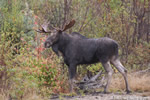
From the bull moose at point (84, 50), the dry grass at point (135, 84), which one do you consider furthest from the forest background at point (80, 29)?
the bull moose at point (84, 50)

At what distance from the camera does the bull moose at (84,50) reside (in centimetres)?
863

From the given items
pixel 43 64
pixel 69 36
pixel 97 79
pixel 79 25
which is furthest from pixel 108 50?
pixel 79 25

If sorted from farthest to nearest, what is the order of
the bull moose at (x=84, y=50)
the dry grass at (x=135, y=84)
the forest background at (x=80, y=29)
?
the dry grass at (x=135, y=84) → the forest background at (x=80, y=29) → the bull moose at (x=84, y=50)

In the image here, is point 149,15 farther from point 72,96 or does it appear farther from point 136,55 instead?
point 72,96

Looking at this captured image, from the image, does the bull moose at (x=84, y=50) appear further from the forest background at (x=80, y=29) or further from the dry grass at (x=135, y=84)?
the dry grass at (x=135, y=84)

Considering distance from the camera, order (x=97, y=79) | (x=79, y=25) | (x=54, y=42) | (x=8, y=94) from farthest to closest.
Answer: (x=79, y=25)
(x=97, y=79)
(x=54, y=42)
(x=8, y=94)

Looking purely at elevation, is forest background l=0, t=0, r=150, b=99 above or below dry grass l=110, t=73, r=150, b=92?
above

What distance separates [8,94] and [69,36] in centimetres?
294

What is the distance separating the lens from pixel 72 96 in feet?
27.7

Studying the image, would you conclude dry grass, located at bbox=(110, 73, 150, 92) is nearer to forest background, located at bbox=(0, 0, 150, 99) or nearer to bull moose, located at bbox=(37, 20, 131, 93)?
forest background, located at bbox=(0, 0, 150, 99)

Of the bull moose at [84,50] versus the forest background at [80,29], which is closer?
the bull moose at [84,50]

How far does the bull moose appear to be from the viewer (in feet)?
28.3

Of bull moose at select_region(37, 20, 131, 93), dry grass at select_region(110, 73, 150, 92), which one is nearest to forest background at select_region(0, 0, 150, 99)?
dry grass at select_region(110, 73, 150, 92)

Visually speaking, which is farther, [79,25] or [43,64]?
[79,25]
